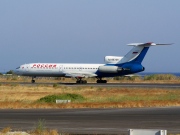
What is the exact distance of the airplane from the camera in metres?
83.8

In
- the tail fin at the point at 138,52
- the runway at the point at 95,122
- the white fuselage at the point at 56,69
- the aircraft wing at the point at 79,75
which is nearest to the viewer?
the runway at the point at 95,122

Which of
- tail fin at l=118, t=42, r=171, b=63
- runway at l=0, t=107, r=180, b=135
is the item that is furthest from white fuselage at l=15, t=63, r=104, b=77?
runway at l=0, t=107, r=180, b=135

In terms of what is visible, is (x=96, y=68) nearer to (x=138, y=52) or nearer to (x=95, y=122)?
(x=138, y=52)

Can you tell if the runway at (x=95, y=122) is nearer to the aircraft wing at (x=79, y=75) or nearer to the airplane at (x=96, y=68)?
the airplane at (x=96, y=68)

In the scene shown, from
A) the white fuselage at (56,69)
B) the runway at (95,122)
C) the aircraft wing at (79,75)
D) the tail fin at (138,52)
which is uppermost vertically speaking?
the tail fin at (138,52)

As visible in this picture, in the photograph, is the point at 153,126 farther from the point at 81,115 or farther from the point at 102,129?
the point at 81,115

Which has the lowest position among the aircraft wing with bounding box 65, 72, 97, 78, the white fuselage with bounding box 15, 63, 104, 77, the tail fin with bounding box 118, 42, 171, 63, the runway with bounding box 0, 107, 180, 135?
the runway with bounding box 0, 107, 180, 135

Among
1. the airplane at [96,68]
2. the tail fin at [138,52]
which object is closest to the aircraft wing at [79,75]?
the airplane at [96,68]

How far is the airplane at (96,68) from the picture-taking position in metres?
83.8

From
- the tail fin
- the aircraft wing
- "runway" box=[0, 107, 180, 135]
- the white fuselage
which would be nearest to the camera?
"runway" box=[0, 107, 180, 135]

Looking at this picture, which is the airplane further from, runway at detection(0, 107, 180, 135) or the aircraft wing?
runway at detection(0, 107, 180, 135)

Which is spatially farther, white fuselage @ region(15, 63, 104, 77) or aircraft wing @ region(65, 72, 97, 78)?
white fuselage @ region(15, 63, 104, 77)

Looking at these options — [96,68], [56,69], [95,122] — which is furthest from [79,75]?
[95,122]

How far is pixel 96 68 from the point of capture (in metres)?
85.8
